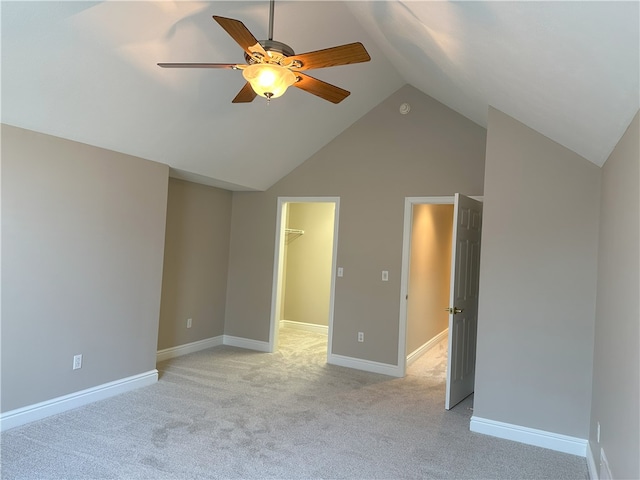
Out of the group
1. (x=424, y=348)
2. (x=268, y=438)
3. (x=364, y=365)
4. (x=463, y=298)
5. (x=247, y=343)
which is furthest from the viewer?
(x=424, y=348)

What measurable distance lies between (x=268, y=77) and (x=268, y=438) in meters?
2.51

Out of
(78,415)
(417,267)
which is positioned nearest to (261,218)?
(417,267)

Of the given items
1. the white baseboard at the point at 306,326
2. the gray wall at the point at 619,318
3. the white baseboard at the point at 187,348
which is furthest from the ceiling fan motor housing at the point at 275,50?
the white baseboard at the point at 306,326

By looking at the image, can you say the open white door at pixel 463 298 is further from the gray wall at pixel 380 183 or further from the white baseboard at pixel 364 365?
the white baseboard at pixel 364 365

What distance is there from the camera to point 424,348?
600 cm

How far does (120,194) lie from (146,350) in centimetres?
156

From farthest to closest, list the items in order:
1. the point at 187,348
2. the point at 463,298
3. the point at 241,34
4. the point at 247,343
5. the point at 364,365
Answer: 1. the point at 247,343
2. the point at 187,348
3. the point at 364,365
4. the point at 463,298
5. the point at 241,34

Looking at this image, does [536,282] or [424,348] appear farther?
[424,348]

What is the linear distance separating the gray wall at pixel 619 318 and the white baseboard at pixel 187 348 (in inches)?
169

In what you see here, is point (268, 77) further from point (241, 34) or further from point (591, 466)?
point (591, 466)

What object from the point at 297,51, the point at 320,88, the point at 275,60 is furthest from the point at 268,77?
the point at 297,51

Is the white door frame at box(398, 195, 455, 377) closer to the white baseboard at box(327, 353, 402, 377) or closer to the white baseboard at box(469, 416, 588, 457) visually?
the white baseboard at box(327, 353, 402, 377)

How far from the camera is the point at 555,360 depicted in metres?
3.27

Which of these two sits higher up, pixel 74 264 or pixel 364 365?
pixel 74 264
